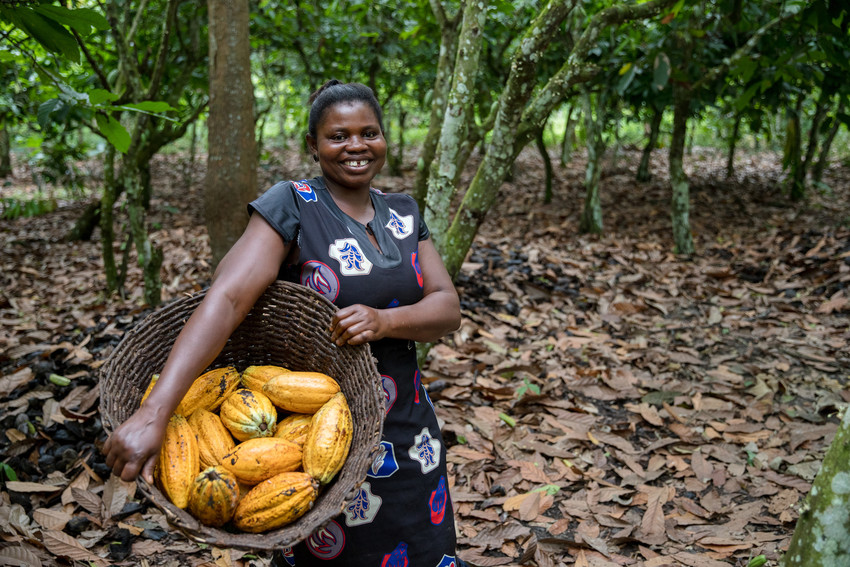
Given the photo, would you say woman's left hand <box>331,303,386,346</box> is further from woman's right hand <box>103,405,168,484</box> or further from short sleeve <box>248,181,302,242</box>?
woman's right hand <box>103,405,168,484</box>

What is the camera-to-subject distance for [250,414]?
4.60ft

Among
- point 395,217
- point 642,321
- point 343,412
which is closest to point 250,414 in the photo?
point 343,412

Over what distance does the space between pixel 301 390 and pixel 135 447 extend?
0.39 meters

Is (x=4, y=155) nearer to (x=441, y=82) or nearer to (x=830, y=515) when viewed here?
(x=441, y=82)

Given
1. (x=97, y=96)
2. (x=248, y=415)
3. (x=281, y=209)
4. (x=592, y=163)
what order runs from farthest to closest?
1. (x=592, y=163)
2. (x=97, y=96)
3. (x=281, y=209)
4. (x=248, y=415)

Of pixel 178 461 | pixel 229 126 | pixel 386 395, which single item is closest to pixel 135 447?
pixel 178 461

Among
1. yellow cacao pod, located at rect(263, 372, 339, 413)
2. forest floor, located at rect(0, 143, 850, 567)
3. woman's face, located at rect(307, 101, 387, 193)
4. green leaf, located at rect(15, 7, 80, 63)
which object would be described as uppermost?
green leaf, located at rect(15, 7, 80, 63)

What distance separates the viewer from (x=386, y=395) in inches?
62.1

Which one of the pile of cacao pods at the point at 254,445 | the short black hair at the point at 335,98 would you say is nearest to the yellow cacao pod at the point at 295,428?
the pile of cacao pods at the point at 254,445

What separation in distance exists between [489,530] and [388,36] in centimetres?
651

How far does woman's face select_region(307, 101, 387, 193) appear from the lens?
5.19ft

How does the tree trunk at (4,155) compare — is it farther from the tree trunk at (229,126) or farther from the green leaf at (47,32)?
the green leaf at (47,32)

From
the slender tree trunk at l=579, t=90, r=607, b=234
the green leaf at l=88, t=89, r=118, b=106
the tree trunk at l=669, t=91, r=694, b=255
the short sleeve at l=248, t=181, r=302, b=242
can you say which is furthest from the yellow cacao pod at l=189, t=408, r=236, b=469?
the slender tree trunk at l=579, t=90, r=607, b=234

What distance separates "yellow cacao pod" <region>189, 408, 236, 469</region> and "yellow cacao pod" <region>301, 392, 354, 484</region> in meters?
0.19
